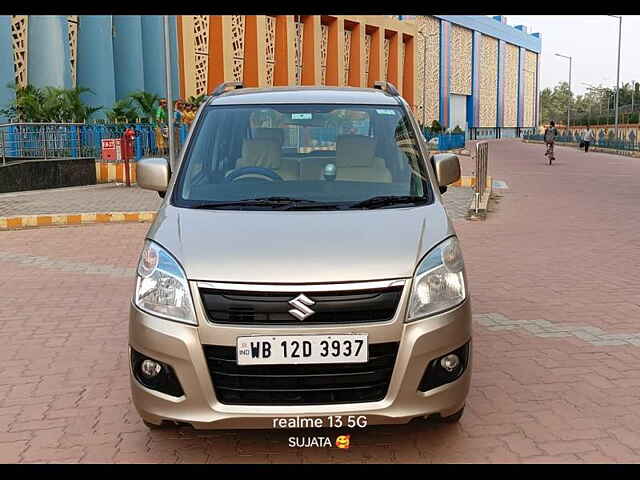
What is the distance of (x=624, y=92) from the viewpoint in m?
104

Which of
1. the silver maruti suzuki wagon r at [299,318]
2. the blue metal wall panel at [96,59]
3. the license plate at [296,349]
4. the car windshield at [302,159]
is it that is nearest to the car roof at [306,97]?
the car windshield at [302,159]

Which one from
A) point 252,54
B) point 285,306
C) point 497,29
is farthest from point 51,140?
point 497,29

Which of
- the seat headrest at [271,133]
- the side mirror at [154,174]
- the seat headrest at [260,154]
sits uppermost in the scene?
the seat headrest at [271,133]

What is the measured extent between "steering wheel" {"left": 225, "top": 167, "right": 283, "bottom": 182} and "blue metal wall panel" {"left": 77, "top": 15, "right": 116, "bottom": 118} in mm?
25823

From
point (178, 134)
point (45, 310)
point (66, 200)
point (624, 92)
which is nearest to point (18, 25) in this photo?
point (178, 134)

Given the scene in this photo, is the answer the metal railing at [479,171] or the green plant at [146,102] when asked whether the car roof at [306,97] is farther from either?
the green plant at [146,102]

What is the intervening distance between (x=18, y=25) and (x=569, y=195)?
792 inches

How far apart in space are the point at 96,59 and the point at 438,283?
28.2m

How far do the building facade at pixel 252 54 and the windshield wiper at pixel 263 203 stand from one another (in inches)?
891

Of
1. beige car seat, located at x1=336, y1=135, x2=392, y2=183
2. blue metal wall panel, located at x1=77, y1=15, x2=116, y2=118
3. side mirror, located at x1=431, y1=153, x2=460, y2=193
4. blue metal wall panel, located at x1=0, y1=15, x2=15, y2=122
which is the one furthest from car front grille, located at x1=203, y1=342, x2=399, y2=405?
blue metal wall panel, located at x1=77, y1=15, x2=116, y2=118

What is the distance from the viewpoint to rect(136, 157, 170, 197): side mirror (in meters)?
4.45

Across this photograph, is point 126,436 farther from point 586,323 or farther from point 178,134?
point 178,134

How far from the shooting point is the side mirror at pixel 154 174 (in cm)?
445
